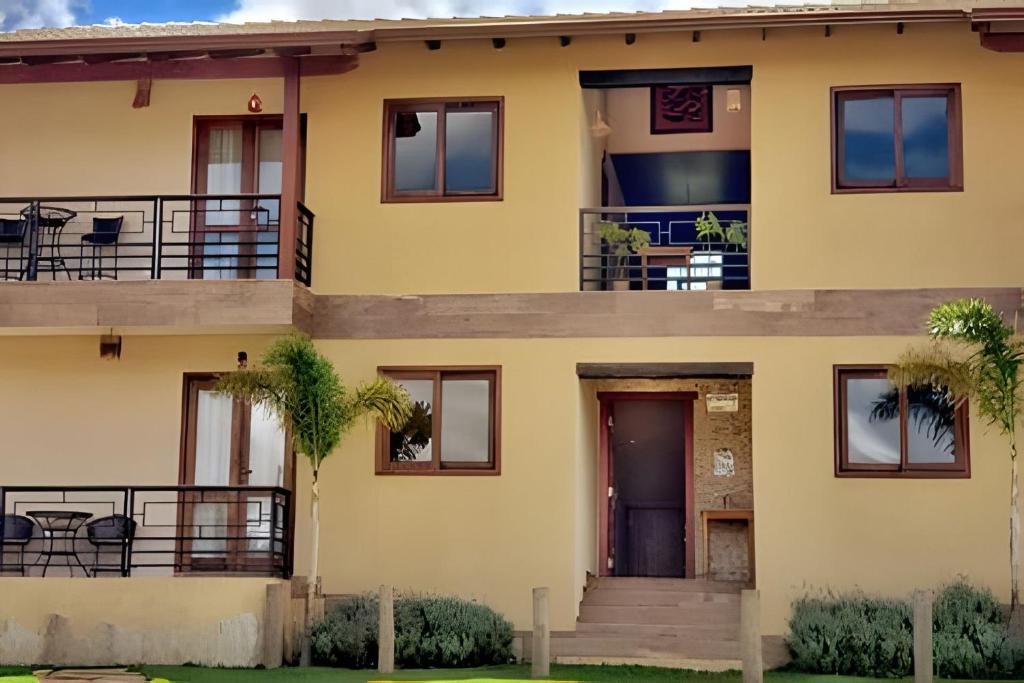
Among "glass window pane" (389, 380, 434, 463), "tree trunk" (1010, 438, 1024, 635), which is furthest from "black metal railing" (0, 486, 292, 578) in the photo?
"tree trunk" (1010, 438, 1024, 635)

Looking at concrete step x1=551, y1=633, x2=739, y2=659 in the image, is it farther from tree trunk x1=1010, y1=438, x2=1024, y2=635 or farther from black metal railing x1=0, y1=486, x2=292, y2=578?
black metal railing x1=0, y1=486, x2=292, y2=578

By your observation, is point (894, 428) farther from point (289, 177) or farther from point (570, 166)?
point (289, 177)

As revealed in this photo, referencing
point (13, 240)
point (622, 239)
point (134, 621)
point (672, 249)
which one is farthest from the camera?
point (672, 249)

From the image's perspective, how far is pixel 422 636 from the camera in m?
17.3

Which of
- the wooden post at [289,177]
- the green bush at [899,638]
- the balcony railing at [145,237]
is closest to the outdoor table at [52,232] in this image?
the balcony railing at [145,237]

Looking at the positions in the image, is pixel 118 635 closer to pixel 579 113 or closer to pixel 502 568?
pixel 502 568

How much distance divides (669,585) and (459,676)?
4.40 m

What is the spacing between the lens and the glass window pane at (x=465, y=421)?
18781 millimetres

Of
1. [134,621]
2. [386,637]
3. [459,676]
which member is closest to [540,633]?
[459,676]

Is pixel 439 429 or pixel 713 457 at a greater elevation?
pixel 439 429

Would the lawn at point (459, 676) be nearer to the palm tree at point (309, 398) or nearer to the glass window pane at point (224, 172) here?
the palm tree at point (309, 398)

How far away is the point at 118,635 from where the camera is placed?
687 inches

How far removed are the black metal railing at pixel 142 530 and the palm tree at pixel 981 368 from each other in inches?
302

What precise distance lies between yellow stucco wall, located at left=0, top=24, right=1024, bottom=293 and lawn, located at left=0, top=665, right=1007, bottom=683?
15.3 feet
